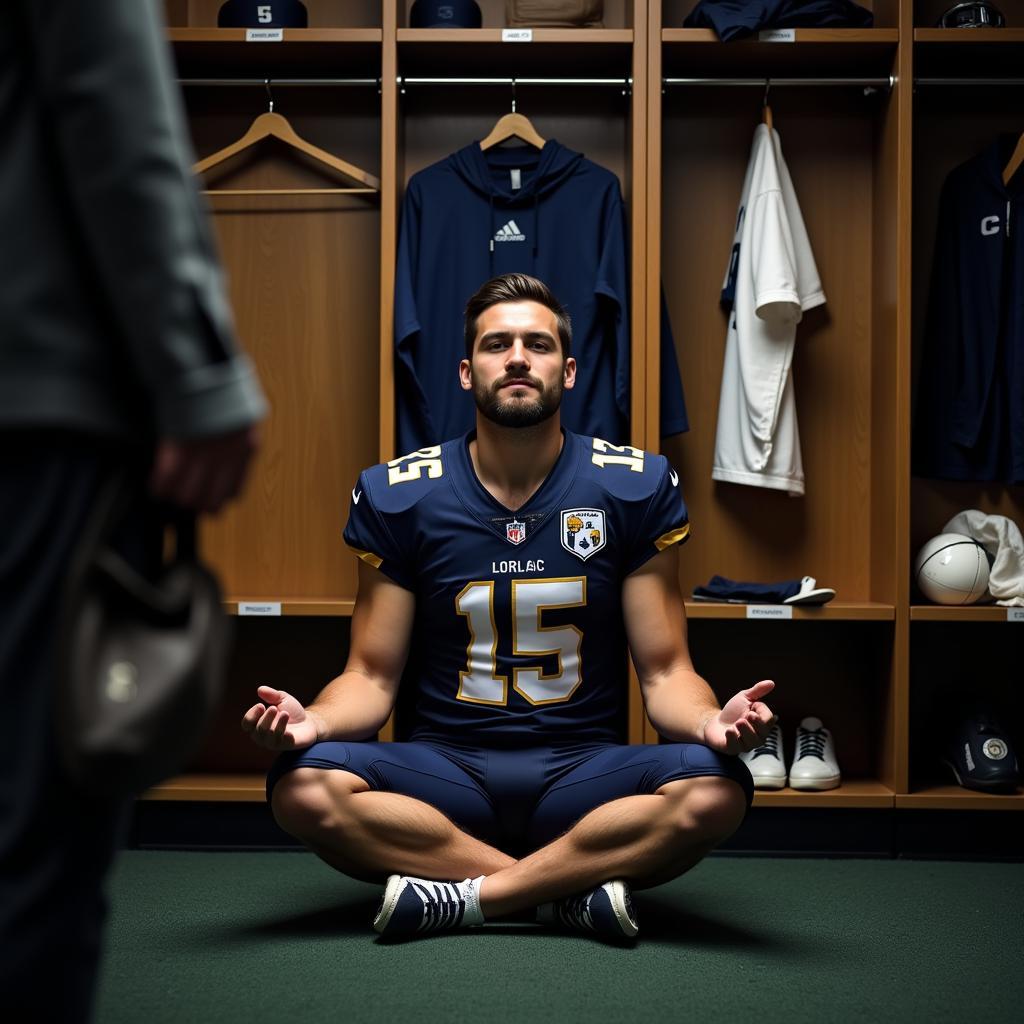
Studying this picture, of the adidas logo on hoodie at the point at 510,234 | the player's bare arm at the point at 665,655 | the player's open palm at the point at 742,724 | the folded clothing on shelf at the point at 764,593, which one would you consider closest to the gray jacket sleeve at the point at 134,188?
the player's open palm at the point at 742,724

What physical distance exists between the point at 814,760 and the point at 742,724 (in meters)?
1.19

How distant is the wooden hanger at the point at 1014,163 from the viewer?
307cm

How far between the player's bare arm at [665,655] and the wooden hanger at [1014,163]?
153 cm

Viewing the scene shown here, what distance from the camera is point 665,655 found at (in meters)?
2.39

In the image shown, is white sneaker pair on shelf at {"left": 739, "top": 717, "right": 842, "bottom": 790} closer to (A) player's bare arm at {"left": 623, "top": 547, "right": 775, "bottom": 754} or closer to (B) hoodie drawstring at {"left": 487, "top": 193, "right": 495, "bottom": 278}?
(A) player's bare arm at {"left": 623, "top": 547, "right": 775, "bottom": 754}

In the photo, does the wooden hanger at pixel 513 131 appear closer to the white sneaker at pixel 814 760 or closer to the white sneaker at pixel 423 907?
the white sneaker at pixel 814 760

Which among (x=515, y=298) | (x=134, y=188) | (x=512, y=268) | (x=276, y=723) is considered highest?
(x=512, y=268)

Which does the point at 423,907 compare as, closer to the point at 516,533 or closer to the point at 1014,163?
the point at 516,533

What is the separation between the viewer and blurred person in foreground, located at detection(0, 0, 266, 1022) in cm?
85

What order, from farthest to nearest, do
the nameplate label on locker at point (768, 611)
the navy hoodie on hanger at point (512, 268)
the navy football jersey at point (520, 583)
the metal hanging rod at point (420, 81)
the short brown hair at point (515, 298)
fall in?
the metal hanging rod at point (420, 81) < the navy hoodie on hanger at point (512, 268) < the nameplate label on locker at point (768, 611) < the short brown hair at point (515, 298) < the navy football jersey at point (520, 583)

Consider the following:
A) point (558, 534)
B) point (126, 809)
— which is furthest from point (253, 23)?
point (126, 809)

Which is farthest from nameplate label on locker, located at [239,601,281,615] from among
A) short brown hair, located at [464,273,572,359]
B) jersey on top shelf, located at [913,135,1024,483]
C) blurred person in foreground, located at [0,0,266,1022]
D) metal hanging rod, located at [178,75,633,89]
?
blurred person in foreground, located at [0,0,266,1022]

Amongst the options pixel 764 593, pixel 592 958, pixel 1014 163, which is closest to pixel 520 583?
pixel 592 958

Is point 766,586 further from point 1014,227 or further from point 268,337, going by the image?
point 268,337
